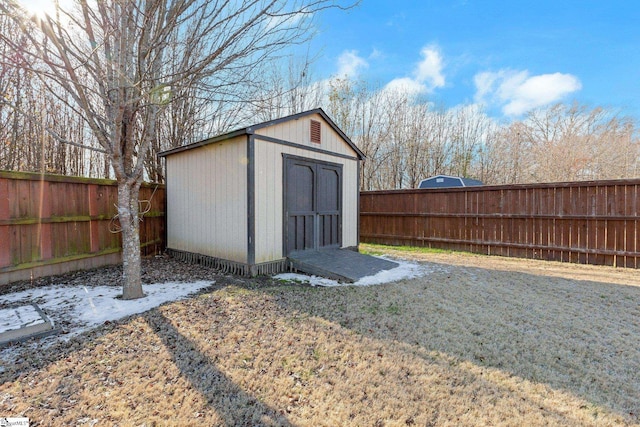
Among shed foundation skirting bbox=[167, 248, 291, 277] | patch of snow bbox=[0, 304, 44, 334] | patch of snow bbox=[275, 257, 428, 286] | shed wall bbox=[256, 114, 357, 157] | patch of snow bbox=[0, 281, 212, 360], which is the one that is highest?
shed wall bbox=[256, 114, 357, 157]

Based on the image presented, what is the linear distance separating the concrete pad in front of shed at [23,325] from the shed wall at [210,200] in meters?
2.60

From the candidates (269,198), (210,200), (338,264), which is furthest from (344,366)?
(210,200)

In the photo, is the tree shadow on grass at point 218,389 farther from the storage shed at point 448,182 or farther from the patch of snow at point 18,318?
the storage shed at point 448,182

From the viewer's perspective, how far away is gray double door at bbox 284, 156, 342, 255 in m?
5.74

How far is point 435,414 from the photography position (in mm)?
1839

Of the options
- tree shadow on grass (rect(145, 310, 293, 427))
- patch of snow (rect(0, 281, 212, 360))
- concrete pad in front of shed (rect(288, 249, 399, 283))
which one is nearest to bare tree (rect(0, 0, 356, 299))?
patch of snow (rect(0, 281, 212, 360))

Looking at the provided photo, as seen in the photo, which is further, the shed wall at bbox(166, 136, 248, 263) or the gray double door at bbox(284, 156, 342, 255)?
the gray double door at bbox(284, 156, 342, 255)

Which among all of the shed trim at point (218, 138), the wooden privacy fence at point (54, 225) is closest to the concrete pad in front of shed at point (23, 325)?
the wooden privacy fence at point (54, 225)

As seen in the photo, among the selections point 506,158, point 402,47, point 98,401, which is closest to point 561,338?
point 98,401

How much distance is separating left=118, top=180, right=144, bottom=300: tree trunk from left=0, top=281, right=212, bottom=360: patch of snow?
15cm

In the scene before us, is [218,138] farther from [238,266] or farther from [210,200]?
[238,266]

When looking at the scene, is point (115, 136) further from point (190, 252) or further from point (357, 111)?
point (357, 111)

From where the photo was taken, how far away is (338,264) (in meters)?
5.60

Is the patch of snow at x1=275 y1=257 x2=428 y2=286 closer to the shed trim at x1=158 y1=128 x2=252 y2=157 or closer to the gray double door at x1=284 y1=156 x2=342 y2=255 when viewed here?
the gray double door at x1=284 y1=156 x2=342 y2=255
